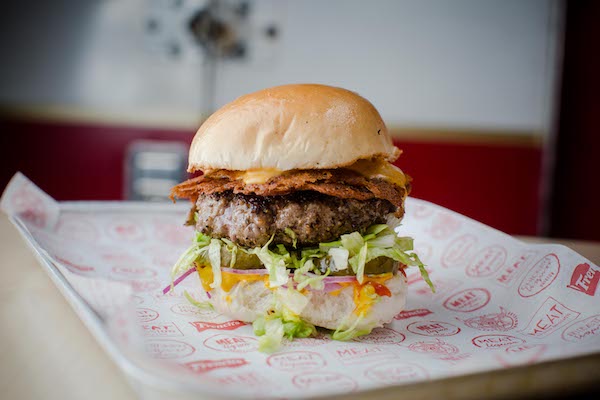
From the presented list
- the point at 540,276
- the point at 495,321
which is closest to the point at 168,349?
the point at 495,321

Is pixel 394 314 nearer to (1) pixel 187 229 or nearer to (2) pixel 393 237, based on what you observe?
(2) pixel 393 237

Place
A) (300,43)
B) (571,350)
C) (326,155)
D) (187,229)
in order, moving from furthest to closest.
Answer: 1. (300,43)
2. (187,229)
3. (326,155)
4. (571,350)

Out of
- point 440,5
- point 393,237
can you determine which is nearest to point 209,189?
point 393,237

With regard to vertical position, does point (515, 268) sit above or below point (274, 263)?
below

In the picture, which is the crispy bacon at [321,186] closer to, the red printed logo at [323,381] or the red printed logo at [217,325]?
the red printed logo at [217,325]

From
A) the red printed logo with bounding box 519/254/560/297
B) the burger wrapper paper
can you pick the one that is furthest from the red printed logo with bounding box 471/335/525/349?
the red printed logo with bounding box 519/254/560/297

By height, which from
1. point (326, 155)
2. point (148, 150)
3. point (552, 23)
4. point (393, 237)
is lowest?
point (148, 150)

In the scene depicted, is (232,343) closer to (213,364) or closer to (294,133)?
(213,364)
